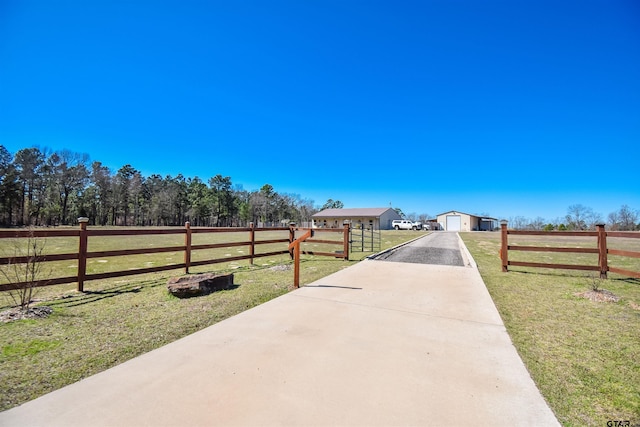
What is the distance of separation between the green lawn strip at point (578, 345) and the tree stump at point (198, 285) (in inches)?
193

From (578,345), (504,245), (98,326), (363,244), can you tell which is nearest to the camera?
(578,345)

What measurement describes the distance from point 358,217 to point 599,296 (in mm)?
46103

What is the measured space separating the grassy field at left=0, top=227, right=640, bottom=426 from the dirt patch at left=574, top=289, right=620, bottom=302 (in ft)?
0.36

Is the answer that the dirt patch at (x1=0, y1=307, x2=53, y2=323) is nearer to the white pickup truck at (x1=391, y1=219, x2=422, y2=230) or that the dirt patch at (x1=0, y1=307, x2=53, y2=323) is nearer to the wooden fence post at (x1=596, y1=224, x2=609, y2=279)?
the wooden fence post at (x1=596, y1=224, x2=609, y2=279)

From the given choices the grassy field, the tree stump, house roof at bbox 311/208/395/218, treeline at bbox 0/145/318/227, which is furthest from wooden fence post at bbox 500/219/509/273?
house roof at bbox 311/208/395/218

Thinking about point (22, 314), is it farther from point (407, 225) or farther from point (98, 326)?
point (407, 225)

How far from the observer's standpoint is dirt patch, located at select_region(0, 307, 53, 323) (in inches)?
146

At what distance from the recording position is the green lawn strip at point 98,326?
2486mm

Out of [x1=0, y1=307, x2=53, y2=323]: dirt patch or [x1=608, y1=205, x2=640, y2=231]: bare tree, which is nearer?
[x1=0, y1=307, x2=53, y2=323]: dirt patch

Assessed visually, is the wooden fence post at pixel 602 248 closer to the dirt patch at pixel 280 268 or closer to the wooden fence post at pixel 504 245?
the wooden fence post at pixel 504 245

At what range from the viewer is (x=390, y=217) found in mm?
55375

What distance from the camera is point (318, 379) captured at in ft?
7.95

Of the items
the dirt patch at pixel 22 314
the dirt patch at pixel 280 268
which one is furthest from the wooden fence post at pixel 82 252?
the dirt patch at pixel 280 268

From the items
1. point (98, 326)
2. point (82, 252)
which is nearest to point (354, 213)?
point (82, 252)
